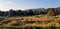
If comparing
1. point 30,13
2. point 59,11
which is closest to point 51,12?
point 59,11

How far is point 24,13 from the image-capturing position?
11644 centimetres

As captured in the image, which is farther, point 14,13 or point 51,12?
point 14,13

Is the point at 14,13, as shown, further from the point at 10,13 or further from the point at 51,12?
the point at 51,12

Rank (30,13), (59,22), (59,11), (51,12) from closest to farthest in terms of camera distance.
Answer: (59,22), (51,12), (59,11), (30,13)

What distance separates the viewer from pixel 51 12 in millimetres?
86000

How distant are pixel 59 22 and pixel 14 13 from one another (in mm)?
70509

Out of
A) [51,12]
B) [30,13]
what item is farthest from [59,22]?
[30,13]

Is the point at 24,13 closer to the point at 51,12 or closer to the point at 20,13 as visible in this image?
the point at 20,13

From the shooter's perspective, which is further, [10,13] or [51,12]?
[10,13]

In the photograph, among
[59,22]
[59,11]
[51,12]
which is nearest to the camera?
[59,22]

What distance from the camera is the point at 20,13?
117438mm

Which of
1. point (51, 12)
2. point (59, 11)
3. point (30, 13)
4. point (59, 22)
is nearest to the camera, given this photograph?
point (59, 22)

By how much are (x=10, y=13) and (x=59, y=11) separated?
A: 34.3 metres

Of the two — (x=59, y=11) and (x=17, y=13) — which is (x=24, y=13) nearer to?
(x=17, y=13)
